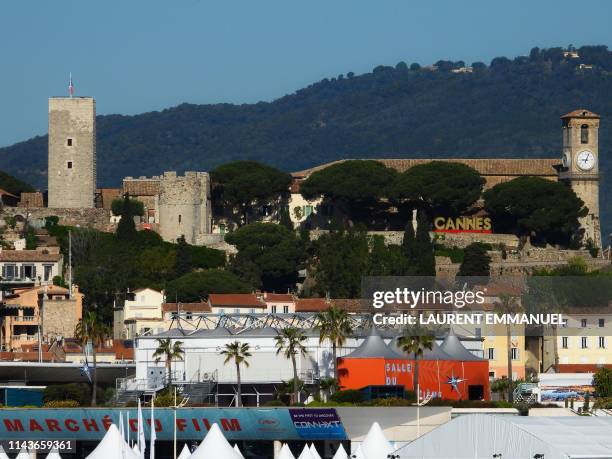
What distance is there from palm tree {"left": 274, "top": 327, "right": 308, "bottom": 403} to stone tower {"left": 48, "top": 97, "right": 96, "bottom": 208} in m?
43.0

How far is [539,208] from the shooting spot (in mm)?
125062

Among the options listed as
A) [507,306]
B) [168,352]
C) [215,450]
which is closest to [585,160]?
[507,306]

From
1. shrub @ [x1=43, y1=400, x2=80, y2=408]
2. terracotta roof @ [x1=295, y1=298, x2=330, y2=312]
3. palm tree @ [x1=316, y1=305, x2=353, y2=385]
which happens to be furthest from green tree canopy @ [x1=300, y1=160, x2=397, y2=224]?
shrub @ [x1=43, y1=400, x2=80, y2=408]

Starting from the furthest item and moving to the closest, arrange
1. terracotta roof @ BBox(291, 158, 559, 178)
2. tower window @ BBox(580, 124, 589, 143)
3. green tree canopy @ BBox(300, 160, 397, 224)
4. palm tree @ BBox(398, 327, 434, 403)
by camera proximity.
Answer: terracotta roof @ BBox(291, 158, 559, 178) → tower window @ BBox(580, 124, 589, 143) → green tree canopy @ BBox(300, 160, 397, 224) → palm tree @ BBox(398, 327, 434, 403)

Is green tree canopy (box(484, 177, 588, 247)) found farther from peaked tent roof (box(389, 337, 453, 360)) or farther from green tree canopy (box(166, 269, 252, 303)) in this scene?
peaked tent roof (box(389, 337, 453, 360))

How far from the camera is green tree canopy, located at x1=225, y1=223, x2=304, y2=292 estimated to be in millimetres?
119250

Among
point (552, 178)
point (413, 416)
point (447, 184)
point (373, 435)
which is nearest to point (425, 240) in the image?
point (447, 184)

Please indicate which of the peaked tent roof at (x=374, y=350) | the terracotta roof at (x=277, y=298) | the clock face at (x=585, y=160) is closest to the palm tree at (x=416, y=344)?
the peaked tent roof at (x=374, y=350)

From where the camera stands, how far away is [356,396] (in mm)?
80688

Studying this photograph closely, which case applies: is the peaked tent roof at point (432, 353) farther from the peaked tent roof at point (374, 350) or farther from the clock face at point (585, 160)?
the clock face at point (585, 160)

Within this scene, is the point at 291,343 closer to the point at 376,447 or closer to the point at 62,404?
the point at 62,404

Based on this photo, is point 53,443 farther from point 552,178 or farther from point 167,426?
point 552,178

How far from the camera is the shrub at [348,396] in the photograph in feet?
263

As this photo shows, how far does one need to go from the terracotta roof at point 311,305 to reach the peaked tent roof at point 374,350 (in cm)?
2042
